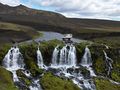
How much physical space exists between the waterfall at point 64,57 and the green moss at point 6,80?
526 inches

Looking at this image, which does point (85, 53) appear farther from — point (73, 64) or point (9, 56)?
point (9, 56)

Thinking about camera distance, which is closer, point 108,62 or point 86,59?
point 86,59

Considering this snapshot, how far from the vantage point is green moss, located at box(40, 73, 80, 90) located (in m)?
66.3

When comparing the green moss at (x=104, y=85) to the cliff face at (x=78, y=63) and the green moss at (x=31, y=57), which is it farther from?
the green moss at (x=31, y=57)

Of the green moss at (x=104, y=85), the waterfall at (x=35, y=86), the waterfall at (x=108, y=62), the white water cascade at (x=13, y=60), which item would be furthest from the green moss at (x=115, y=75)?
the white water cascade at (x=13, y=60)

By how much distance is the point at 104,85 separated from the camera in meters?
70.4

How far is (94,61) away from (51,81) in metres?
15.9

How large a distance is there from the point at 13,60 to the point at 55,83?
1151cm

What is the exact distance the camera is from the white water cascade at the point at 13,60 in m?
72.4

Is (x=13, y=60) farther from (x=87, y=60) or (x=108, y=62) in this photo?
(x=108, y=62)

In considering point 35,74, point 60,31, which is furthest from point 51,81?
point 60,31

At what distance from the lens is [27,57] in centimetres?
7450

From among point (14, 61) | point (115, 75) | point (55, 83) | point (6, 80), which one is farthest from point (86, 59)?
point (6, 80)

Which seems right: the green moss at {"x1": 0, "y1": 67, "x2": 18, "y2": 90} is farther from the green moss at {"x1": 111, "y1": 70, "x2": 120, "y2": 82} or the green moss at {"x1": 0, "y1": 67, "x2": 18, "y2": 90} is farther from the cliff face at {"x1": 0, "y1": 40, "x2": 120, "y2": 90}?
the green moss at {"x1": 111, "y1": 70, "x2": 120, "y2": 82}
